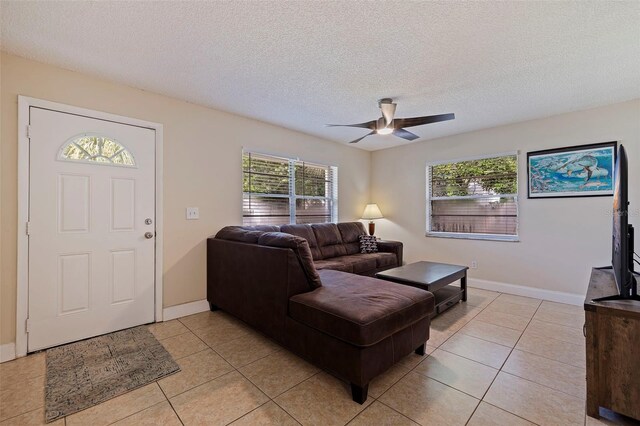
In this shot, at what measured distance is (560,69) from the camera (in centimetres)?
244

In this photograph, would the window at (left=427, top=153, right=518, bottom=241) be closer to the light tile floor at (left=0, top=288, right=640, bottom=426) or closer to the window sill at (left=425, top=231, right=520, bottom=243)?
the window sill at (left=425, top=231, right=520, bottom=243)

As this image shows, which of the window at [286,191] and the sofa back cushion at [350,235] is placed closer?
the window at [286,191]

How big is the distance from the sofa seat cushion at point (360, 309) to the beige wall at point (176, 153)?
1.70 m

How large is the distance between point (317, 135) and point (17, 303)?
153 inches

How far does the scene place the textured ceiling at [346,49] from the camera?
69.1 inches

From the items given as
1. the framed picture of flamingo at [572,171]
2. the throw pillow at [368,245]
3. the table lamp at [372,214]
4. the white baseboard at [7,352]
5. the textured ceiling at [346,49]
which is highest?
the textured ceiling at [346,49]

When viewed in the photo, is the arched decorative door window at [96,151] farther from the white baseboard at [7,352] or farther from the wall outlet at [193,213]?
the white baseboard at [7,352]

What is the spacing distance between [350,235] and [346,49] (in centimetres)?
305

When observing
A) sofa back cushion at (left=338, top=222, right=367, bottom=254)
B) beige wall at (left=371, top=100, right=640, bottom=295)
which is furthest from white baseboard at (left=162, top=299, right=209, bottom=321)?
beige wall at (left=371, top=100, right=640, bottom=295)

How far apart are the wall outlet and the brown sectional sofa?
0.33 m

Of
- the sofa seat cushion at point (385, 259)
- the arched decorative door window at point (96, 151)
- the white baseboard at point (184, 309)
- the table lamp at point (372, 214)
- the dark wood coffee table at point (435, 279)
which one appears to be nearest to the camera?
the arched decorative door window at point (96, 151)

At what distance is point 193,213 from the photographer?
3223 mm

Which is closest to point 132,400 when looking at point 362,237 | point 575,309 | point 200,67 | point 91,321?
point 91,321

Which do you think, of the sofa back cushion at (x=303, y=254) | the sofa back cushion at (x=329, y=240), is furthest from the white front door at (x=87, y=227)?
the sofa back cushion at (x=329, y=240)
